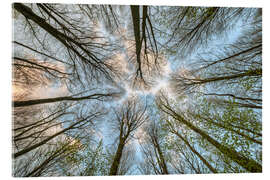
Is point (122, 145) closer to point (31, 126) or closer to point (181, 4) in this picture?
point (31, 126)

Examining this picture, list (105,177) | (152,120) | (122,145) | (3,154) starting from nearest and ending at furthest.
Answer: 1. (3,154)
2. (105,177)
3. (122,145)
4. (152,120)

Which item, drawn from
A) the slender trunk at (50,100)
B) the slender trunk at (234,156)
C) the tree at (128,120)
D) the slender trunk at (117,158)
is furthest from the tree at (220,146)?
the slender trunk at (50,100)

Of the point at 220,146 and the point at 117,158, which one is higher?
the point at 220,146

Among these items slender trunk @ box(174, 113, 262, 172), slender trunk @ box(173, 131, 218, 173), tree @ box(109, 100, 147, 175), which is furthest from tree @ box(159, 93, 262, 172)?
tree @ box(109, 100, 147, 175)

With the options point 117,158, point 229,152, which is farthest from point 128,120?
point 229,152

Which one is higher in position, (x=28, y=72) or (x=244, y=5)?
(x=244, y=5)

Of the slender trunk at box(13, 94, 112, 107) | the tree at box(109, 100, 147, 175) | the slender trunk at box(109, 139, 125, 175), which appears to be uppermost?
the slender trunk at box(13, 94, 112, 107)

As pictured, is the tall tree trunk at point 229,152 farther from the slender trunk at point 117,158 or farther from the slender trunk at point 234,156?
the slender trunk at point 117,158

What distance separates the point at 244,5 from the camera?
1403 millimetres

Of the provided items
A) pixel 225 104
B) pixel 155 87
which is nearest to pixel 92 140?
pixel 155 87

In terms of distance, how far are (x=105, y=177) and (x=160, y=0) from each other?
2356mm

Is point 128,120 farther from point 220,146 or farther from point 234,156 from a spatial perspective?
point 234,156

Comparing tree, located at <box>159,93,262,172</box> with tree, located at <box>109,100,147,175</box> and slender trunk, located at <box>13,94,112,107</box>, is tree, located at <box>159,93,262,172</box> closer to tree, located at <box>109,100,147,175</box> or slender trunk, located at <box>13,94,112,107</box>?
tree, located at <box>109,100,147,175</box>

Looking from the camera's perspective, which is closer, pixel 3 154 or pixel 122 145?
pixel 3 154
